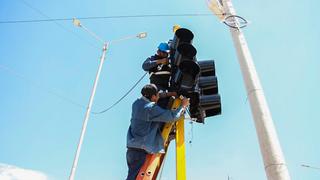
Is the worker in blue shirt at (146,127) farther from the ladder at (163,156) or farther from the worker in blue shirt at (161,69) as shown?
the worker in blue shirt at (161,69)

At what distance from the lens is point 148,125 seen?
3.82m

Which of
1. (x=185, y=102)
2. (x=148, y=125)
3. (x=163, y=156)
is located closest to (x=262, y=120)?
(x=185, y=102)

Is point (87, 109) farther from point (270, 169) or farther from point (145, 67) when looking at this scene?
point (270, 169)

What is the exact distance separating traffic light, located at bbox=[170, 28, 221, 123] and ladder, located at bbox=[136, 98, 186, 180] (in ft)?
0.88

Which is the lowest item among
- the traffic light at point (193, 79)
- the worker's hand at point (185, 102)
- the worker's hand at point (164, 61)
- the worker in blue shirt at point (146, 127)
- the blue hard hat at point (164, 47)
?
the worker in blue shirt at point (146, 127)

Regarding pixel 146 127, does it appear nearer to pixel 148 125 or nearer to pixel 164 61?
pixel 148 125

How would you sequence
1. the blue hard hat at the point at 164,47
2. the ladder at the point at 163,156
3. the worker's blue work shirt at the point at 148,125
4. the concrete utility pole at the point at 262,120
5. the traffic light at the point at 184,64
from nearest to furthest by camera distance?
1. the ladder at the point at 163,156
2. the concrete utility pole at the point at 262,120
3. the worker's blue work shirt at the point at 148,125
4. the traffic light at the point at 184,64
5. the blue hard hat at the point at 164,47

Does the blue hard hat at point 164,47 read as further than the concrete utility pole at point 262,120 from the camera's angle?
Yes

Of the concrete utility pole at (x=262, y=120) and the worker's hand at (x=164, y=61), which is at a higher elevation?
the worker's hand at (x=164, y=61)

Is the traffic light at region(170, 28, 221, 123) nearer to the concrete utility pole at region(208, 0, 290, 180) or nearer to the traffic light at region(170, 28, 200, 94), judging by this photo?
the traffic light at region(170, 28, 200, 94)

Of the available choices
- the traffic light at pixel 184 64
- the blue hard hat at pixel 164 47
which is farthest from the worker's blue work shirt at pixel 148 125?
the blue hard hat at pixel 164 47

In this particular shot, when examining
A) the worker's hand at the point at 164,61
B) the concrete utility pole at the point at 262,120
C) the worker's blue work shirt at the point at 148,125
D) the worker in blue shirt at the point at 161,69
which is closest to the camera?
the concrete utility pole at the point at 262,120

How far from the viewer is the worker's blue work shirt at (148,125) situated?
3.66m

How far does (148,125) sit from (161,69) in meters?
1.15
